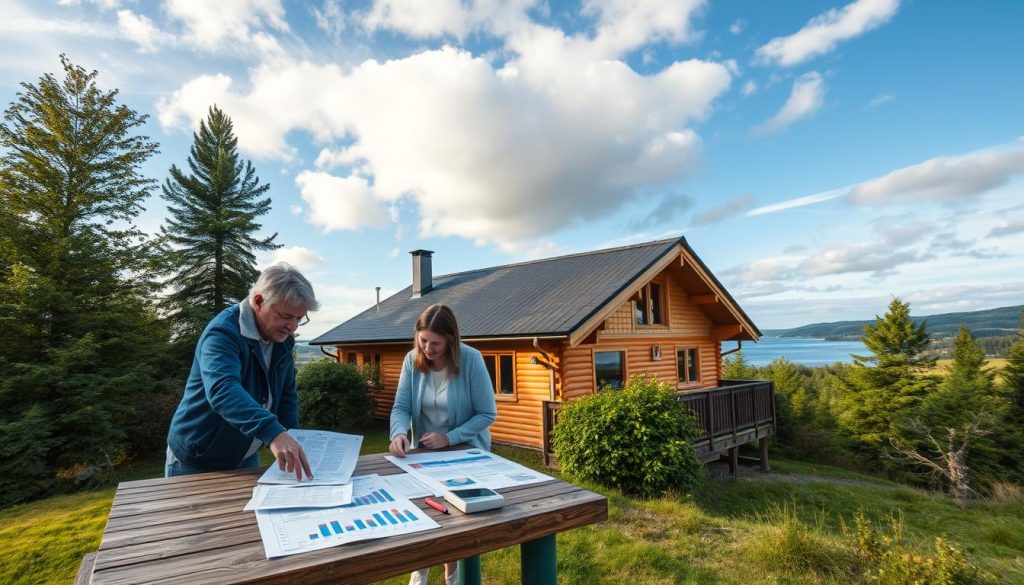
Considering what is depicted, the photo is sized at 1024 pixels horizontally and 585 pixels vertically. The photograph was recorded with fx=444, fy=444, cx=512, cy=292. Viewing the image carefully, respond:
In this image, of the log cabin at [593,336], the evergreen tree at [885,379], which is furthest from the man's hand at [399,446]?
the evergreen tree at [885,379]

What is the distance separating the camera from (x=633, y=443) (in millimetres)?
6734

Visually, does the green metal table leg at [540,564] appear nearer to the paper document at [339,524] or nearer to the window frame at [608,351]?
the paper document at [339,524]

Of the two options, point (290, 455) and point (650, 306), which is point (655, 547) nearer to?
point (290, 455)

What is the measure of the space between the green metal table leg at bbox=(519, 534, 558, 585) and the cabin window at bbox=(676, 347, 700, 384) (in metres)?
11.8

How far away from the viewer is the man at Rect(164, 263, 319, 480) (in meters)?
1.92

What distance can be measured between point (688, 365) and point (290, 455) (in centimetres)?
1302

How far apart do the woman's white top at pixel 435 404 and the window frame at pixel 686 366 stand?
10940 mm

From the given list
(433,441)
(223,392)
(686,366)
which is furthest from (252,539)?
(686,366)

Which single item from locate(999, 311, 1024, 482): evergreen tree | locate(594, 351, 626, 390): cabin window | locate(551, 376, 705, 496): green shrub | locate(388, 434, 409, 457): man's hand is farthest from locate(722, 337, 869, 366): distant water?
locate(388, 434, 409, 457): man's hand

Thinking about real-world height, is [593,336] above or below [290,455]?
above

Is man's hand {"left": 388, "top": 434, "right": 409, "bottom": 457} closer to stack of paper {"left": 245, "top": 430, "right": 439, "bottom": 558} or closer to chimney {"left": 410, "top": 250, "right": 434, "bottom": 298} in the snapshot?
stack of paper {"left": 245, "top": 430, "right": 439, "bottom": 558}

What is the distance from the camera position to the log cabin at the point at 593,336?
959 centimetres

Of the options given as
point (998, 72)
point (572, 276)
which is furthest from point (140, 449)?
point (998, 72)

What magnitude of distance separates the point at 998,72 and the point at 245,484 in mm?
16969
